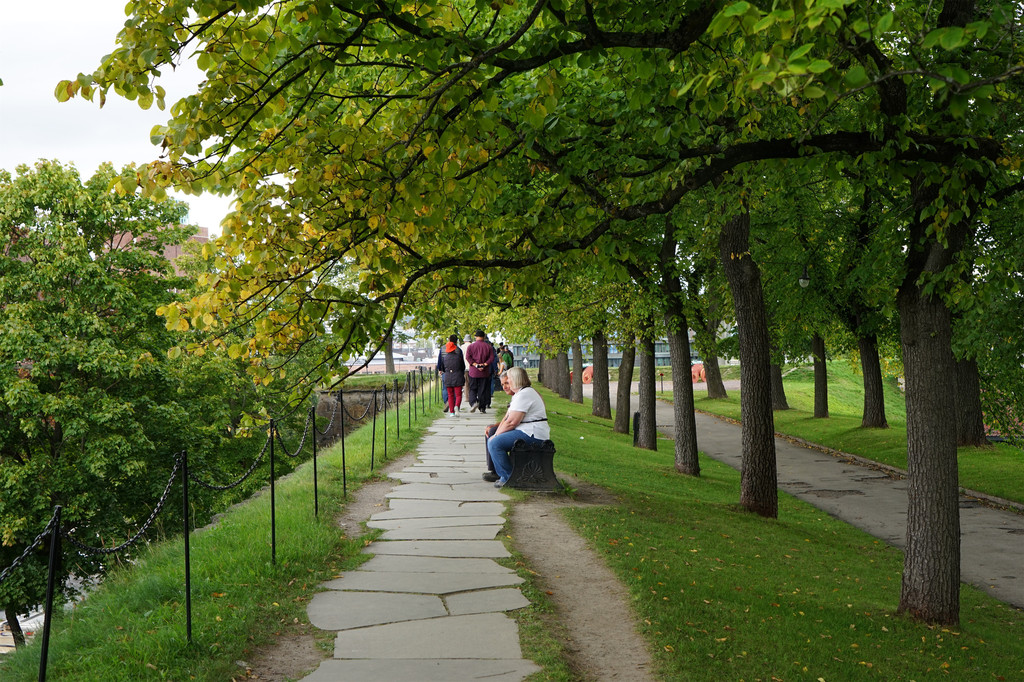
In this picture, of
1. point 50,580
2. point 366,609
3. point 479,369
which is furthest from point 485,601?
point 479,369

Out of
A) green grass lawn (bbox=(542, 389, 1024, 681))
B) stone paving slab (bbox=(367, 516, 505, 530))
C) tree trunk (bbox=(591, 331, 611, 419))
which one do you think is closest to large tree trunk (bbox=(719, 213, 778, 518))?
green grass lawn (bbox=(542, 389, 1024, 681))

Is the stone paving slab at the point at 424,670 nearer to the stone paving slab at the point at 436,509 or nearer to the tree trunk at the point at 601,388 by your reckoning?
the stone paving slab at the point at 436,509

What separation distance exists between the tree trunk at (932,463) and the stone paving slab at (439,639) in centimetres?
393

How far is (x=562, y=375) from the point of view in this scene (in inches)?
1592

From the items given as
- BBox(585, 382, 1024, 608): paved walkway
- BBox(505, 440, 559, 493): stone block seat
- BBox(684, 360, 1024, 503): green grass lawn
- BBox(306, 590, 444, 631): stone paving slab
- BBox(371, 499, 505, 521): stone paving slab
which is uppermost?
BBox(505, 440, 559, 493): stone block seat

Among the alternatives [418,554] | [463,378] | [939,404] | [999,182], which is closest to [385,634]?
[418,554]

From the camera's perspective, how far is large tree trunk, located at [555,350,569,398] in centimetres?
3984

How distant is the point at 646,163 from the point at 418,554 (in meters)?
4.07

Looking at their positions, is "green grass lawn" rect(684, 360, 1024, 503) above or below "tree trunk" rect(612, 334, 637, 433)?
below

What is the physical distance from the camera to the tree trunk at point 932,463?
7629 millimetres

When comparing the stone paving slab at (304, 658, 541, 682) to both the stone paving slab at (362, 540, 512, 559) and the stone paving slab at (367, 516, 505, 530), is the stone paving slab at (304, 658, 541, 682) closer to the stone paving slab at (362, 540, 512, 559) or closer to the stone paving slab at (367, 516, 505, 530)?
the stone paving slab at (362, 540, 512, 559)

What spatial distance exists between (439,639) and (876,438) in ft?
70.8

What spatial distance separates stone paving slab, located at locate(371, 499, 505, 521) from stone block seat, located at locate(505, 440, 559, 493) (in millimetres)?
1015

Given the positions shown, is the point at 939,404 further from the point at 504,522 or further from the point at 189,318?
the point at 189,318
